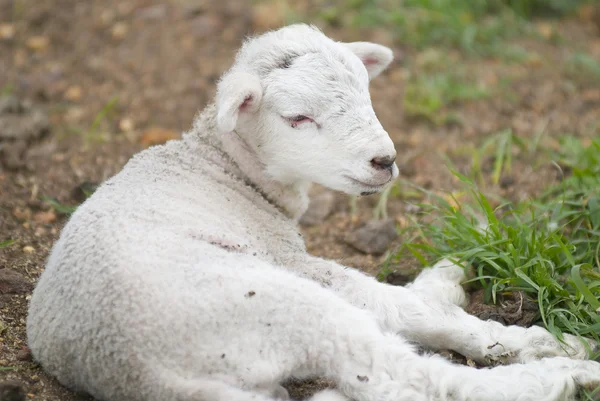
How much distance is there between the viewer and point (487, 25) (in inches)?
369

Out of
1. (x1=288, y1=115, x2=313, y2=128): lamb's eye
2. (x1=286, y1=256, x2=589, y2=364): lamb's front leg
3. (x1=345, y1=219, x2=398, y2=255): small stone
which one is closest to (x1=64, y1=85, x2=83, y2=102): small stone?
(x1=345, y1=219, x2=398, y2=255): small stone

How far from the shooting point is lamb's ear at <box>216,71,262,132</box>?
4.44 m

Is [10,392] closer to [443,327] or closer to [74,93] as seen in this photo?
[443,327]

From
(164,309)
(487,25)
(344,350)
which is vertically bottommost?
(487,25)

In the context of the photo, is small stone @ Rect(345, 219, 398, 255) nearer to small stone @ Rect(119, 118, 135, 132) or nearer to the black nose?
the black nose

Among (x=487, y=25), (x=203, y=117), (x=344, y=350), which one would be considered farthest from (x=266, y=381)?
(x=487, y=25)

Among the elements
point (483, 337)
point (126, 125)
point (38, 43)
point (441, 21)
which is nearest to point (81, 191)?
point (126, 125)

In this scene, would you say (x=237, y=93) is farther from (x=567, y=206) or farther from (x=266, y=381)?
(x=567, y=206)

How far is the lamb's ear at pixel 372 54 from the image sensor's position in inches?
210

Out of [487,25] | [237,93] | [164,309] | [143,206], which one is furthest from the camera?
[487,25]

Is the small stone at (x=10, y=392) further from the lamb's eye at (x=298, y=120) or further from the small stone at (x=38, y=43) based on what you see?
the small stone at (x=38, y=43)

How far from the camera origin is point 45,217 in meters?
5.95

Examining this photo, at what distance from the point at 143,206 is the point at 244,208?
0.72m

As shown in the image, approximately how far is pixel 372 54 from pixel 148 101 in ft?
11.3
